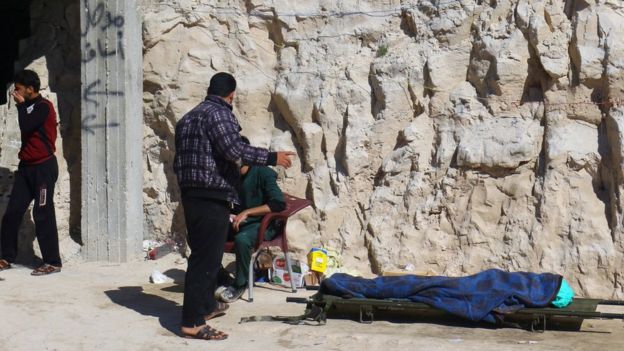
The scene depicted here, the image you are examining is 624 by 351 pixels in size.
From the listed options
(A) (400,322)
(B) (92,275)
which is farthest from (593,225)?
(B) (92,275)

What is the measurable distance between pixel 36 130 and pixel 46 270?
A: 44.9 inches

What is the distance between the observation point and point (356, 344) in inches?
219

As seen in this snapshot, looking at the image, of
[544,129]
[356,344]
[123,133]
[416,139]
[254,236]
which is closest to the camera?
[356,344]

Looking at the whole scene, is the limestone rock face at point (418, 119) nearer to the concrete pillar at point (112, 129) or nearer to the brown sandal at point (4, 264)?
the concrete pillar at point (112, 129)

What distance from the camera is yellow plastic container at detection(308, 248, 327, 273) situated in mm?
7293

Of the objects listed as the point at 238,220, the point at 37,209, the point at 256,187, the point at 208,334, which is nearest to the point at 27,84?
the point at 37,209

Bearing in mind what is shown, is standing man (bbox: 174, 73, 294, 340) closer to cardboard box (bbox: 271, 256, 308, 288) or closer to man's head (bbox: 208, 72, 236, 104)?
man's head (bbox: 208, 72, 236, 104)

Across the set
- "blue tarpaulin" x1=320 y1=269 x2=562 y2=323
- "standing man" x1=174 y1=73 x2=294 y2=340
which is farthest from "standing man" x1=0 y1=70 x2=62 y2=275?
"blue tarpaulin" x1=320 y1=269 x2=562 y2=323

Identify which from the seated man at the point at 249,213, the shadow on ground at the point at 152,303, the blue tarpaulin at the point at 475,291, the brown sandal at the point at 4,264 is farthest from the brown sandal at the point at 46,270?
the blue tarpaulin at the point at 475,291

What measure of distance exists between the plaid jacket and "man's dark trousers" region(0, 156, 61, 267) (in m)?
2.37

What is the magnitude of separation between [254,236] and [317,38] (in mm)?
2333

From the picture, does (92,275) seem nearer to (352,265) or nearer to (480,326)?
(352,265)

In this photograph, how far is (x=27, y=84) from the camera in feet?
25.5

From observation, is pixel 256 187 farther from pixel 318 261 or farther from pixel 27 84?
pixel 27 84
